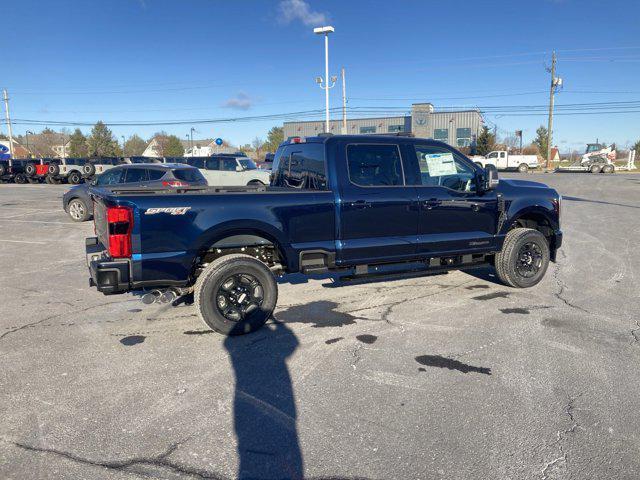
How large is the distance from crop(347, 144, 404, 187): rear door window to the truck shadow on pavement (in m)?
1.92

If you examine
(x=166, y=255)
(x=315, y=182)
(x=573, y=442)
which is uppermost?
(x=315, y=182)

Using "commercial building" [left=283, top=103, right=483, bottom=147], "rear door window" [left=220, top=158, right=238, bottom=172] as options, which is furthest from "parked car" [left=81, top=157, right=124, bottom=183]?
"commercial building" [left=283, top=103, right=483, bottom=147]

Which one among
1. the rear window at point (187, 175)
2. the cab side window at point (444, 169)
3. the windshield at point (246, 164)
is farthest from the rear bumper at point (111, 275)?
the windshield at point (246, 164)

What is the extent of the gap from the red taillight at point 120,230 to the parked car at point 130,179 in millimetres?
8070

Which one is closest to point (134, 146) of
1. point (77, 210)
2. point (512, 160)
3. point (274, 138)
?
point (274, 138)

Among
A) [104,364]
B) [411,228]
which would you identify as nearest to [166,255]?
[104,364]

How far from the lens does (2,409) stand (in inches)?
129

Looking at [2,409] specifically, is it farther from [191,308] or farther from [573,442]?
[573,442]

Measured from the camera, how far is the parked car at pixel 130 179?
12.1 meters

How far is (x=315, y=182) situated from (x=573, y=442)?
3.55 meters

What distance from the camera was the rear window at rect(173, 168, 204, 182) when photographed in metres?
12.4

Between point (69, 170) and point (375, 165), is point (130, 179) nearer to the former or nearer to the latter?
point (375, 165)

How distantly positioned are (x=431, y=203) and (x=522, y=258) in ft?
5.74

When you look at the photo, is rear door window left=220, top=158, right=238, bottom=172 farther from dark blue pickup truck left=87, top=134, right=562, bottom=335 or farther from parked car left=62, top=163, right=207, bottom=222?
dark blue pickup truck left=87, top=134, right=562, bottom=335
